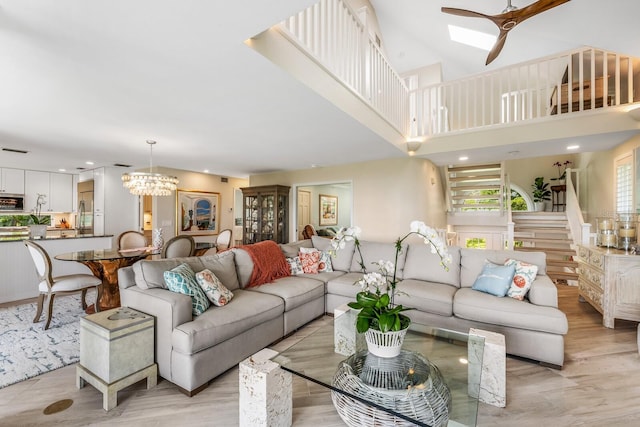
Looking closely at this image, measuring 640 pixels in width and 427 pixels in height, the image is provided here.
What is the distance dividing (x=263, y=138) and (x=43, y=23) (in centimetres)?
235

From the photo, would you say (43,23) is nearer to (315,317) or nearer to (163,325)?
(163,325)

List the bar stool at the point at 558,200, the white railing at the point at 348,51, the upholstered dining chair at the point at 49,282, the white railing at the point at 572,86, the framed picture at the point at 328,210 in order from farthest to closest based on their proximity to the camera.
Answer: the framed picture at the point at 328,210 → the bar stool at the point at 558,200 → the white railing at the point at 572,86 → the upholstered dining chair at the point at 49,282 → the white railing at the point at 348,51

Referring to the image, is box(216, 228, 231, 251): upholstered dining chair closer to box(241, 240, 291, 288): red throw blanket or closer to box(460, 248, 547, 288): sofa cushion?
box(241, 240, 291, 288): red throw blanket

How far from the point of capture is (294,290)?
121 inches

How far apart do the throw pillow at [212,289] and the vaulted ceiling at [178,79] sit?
1550 millimetres

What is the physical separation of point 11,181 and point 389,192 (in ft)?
25.8

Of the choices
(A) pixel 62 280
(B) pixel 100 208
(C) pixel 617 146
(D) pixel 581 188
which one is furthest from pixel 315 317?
(D) pixel 581 188

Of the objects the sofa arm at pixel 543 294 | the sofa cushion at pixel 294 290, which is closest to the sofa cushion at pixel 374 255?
the sofa cushion at pixel 294 290

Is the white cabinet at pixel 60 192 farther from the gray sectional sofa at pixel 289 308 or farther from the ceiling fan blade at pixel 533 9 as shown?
the ceiling fan blade at pixel 533 9

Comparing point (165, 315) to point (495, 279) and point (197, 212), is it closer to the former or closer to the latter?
point (495, 279)

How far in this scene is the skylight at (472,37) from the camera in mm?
4895

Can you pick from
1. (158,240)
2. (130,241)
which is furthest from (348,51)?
(130,241)

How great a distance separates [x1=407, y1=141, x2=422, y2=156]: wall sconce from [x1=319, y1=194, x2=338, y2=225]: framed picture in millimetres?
4082

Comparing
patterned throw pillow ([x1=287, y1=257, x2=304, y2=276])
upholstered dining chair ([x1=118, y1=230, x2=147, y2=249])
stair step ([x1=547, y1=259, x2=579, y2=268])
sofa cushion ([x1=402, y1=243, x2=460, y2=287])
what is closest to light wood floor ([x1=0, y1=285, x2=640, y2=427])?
sofa cushion ([x1=402, y1=243, x2=460, y2=287])
